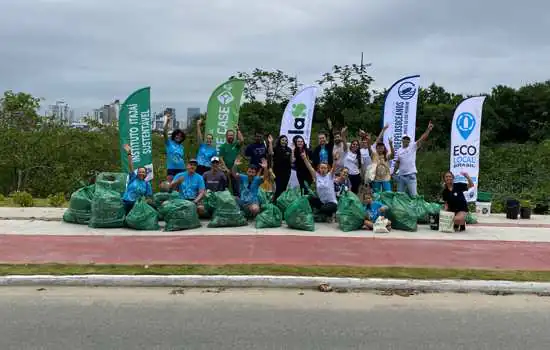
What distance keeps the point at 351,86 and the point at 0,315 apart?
107ft

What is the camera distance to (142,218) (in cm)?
1040

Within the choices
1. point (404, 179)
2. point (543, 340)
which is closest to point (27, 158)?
point (404, 179)

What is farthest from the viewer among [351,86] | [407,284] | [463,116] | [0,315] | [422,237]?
[351,86]

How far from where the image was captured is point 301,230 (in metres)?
10.5

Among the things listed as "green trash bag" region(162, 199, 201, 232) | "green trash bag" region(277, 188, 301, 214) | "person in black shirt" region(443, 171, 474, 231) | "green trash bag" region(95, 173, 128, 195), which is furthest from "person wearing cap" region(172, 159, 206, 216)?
"person in black shirt" region(443, 171, 474, 231)

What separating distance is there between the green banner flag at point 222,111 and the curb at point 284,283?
21.2 feet

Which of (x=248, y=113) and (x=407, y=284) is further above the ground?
(x=248, y=113)

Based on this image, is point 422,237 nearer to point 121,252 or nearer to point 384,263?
point 384,263

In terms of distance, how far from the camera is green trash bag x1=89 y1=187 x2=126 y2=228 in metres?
10.5

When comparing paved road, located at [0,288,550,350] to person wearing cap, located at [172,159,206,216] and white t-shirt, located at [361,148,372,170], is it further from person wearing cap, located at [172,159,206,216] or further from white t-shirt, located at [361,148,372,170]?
white t-shirt, located at [361,148,372,170]

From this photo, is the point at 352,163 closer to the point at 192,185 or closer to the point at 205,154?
the point at 205,154

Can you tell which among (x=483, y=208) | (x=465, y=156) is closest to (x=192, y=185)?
(x=465, y=156)

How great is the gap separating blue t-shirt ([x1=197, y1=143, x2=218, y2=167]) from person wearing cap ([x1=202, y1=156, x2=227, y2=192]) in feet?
2.17

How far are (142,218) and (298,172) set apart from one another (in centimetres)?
327
